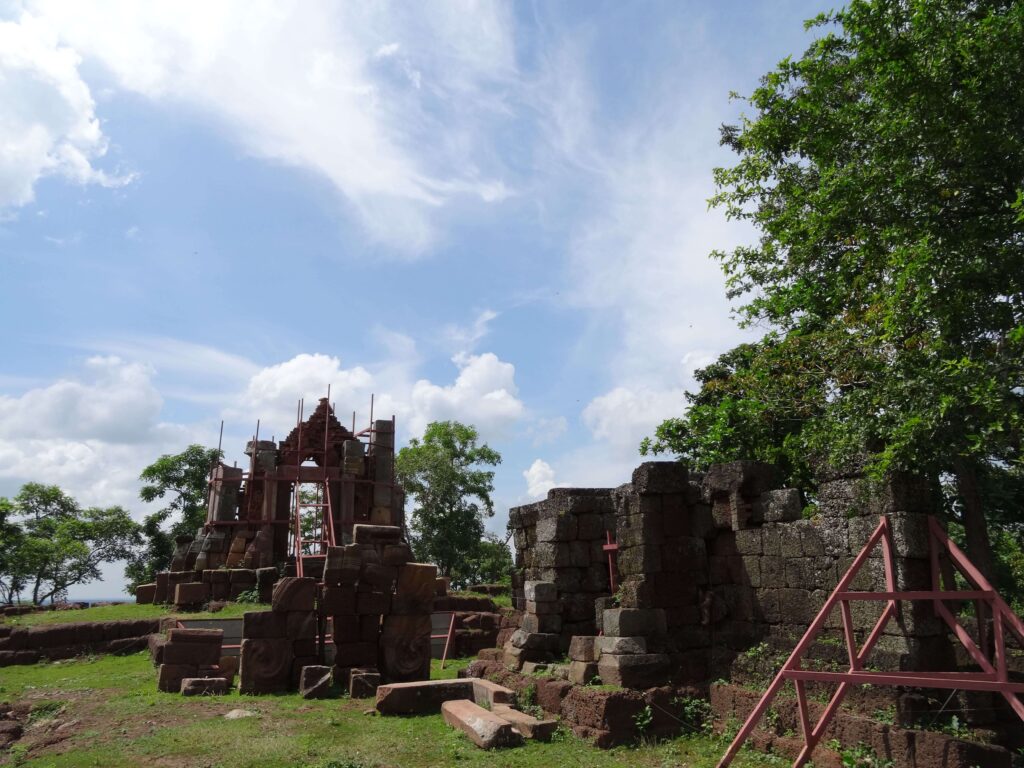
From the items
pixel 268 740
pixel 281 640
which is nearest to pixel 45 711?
pixel 281 640

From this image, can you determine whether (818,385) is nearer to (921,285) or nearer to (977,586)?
(921,285)

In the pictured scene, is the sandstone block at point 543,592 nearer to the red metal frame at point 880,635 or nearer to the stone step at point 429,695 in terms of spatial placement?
the stone step at point 429,695

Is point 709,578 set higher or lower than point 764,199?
lower

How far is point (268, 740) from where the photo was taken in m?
9.06

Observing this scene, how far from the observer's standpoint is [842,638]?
826 centimetres

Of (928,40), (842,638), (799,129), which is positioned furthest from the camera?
(799,129)

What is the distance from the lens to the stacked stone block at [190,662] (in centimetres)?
1272

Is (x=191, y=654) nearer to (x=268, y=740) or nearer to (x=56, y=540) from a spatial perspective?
(x=268, y=740)

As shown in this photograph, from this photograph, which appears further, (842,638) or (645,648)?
(645,648)

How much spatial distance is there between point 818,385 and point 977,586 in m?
5.98

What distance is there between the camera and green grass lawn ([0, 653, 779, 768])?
8.20m

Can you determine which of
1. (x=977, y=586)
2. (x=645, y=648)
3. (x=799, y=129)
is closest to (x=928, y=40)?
(x=799, y=129)

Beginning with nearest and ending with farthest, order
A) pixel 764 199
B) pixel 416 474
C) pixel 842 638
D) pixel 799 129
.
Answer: pixel 842 638 → pixel 799 129 → pixel 764 199 → pixel 416 474

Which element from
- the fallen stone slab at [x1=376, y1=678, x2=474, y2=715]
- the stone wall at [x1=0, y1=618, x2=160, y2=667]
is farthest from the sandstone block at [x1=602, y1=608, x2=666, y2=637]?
the stone wall at [x1=0, y1=618, x2=160, y2=667]
